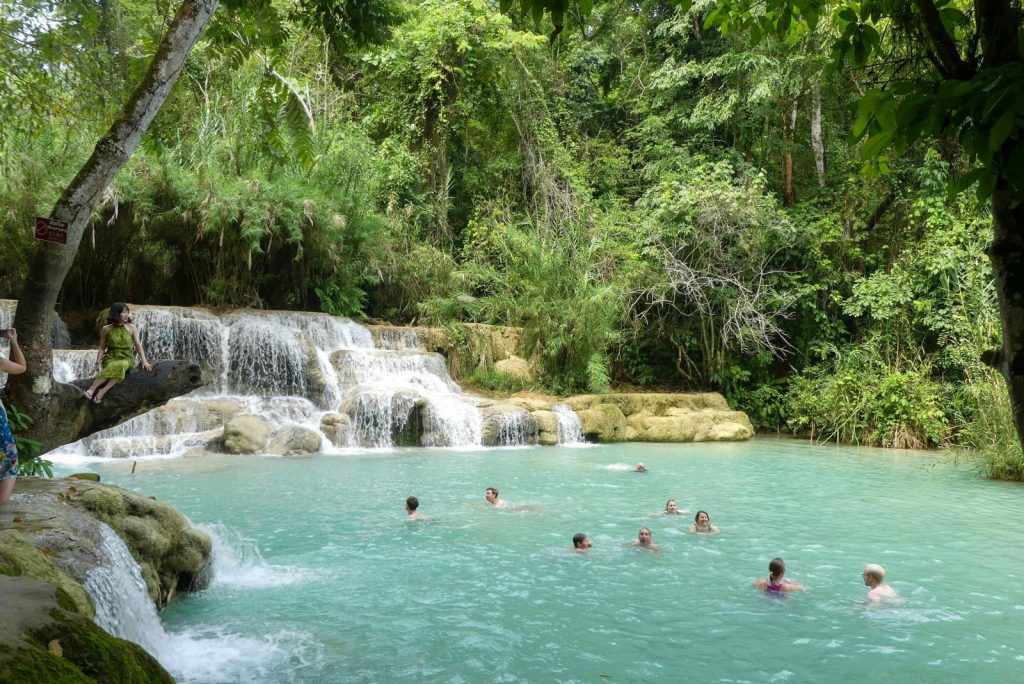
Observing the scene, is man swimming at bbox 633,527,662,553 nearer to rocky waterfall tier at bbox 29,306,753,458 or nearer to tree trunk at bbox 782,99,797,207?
rocky waterfall tier at bbox 29,306,753,458

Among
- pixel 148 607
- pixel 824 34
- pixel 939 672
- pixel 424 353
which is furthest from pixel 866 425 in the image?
pixel 148 607

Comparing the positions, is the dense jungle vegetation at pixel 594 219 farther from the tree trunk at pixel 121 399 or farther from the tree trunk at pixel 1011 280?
the tree trunk at pixel 1011 280

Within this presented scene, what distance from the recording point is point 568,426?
51.0 feet

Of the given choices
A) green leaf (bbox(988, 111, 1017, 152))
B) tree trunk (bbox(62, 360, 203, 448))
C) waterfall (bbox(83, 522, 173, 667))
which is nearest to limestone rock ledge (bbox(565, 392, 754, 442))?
tree trunk (bbox(62, 360, 203, 448))

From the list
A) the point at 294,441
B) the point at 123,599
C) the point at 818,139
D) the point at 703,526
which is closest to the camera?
the point at 123,599

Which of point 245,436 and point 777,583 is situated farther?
point 245,436

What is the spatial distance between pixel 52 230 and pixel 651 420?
13.1m

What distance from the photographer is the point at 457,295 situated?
19.5m

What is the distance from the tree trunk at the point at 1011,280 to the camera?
170cm

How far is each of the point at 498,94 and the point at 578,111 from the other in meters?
2.55

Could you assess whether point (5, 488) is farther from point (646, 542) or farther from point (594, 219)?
point (594, 219)

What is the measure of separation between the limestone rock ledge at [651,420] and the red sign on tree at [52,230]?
11835 millimetres

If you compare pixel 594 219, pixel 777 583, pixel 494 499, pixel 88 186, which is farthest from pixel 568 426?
pixel 88 186

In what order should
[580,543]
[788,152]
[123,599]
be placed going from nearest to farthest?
[123,599], [580,543], [788,152]
